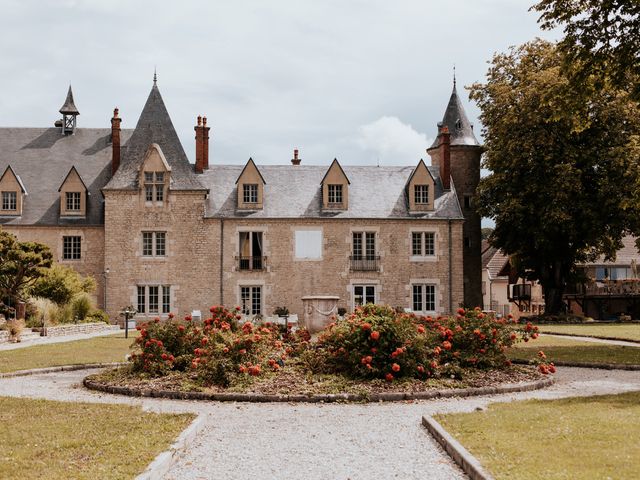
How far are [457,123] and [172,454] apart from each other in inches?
1546

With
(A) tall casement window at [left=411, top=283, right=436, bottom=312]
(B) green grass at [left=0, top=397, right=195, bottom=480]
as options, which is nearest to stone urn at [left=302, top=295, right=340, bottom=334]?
(B) green grass at [left=0, top=397, right=195, bottom=480]

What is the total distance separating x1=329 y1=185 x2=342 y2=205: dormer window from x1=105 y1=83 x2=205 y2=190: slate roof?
6.83 meters

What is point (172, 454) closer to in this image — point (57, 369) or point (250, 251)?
point (57, 369)

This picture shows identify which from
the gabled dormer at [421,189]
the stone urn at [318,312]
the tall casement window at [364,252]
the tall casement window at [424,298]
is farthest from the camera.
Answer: the gabled dormer at [421,189]

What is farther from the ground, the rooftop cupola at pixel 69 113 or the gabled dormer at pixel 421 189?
the rooftop cupola at pixel 69 113

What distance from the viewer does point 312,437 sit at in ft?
29.8

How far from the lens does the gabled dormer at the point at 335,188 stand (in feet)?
130

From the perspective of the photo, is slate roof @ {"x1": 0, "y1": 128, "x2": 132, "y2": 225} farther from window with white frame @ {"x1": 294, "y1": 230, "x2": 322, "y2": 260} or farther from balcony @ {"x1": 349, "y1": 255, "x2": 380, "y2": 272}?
balcony @ {"x1": 349, "y1": 255, "x2": 380, "y2": 272}

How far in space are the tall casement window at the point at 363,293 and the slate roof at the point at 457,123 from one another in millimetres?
10632

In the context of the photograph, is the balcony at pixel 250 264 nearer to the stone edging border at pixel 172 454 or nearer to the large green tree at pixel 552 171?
the large green tree at pixel 552 171

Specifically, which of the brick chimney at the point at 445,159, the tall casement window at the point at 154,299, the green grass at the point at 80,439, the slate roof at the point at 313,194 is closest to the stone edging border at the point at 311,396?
the green grass at the point at 80,439

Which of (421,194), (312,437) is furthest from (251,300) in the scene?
(312,437)

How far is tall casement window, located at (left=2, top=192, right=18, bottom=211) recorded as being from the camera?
39.1 meters

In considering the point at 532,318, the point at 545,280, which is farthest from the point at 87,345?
the point at 545,280
